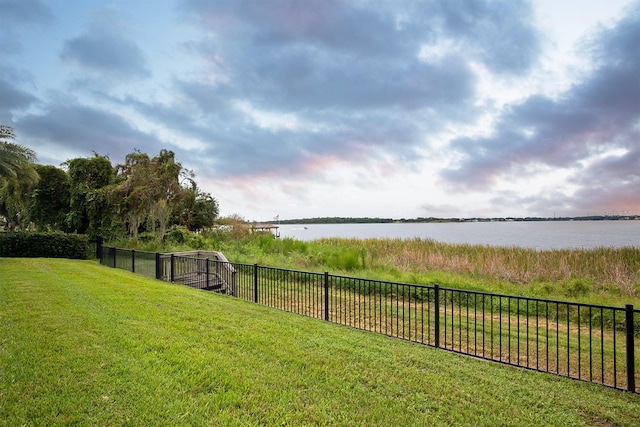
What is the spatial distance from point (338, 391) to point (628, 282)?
12.8m

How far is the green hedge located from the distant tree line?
3.79 meters

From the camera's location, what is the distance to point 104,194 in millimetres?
22016

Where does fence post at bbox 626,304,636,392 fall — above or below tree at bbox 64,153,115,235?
below

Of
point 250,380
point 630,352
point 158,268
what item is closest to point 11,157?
point 158,268

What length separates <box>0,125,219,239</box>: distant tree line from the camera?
21859 millimetres

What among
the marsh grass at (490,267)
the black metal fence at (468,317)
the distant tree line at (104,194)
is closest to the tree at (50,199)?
the distant tree line at (104,194)

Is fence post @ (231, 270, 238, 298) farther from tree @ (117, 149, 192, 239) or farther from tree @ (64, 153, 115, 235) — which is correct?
tree @ (64, 153, 115, 235)

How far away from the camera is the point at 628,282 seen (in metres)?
11.6

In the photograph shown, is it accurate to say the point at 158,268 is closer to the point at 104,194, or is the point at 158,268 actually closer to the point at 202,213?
the point at 104,194

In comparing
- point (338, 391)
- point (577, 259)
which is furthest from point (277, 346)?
point (577, 259)

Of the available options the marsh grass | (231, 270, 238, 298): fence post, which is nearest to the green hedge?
the marsh grass

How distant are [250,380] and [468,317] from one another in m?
5.13

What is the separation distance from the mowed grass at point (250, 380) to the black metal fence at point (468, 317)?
2.10ft

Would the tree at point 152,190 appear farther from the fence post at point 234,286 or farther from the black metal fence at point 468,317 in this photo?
the fence post at point 234,286
